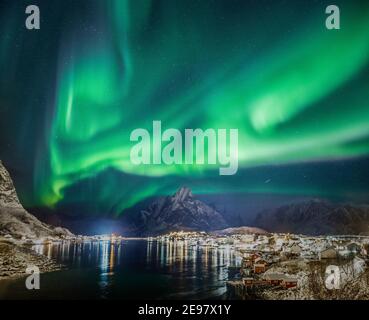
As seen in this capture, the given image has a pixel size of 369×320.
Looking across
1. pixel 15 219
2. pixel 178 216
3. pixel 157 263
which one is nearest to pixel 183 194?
pixel 178 216

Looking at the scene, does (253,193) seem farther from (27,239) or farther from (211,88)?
(27,239)

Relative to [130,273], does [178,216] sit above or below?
above

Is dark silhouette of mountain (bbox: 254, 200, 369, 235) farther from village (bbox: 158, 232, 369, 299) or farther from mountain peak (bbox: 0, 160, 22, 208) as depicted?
mountain peak (bbox: 0, 160, 22, 208)

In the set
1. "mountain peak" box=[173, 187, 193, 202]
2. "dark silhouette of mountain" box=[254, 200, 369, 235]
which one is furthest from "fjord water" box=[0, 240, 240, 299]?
"dark silhouette of mountain" box=[254, 200, 369, 235]

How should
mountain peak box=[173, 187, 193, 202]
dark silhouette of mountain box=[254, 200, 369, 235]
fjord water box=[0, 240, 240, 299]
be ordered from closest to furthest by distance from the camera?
fjord water box=[0, 240, 240, 299] → dark silhouette of mountain box=[254, 200, 369, 235] → mountain peak box=[173, 187, 193, 202]

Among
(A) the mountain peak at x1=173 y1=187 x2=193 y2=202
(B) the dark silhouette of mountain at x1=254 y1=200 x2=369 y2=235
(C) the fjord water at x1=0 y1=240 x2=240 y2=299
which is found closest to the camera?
(C) the fjord water at x1=0 y1=240 x2=240 y2=299

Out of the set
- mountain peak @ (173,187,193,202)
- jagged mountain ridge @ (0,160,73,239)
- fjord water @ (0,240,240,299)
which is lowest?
fjord water @ (0,240,240,299)

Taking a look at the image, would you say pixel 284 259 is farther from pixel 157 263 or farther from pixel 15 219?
pixel 15 219
